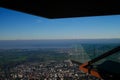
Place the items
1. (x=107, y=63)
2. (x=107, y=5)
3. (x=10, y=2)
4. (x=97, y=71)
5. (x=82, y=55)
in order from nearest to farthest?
(x=10, y=2)
(x=107, y=5)
(x=97, y=71)
(x=107, y=63)
(x=82, y=55)

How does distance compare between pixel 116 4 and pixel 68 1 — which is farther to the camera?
pixel 116 4

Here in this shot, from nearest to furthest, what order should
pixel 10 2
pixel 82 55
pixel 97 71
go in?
pixel 10 2 < pixel 97 71 < pixel 82 55

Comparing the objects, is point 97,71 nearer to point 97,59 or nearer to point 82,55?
point 97,59

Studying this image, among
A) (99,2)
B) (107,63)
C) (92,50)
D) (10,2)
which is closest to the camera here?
(10,2)

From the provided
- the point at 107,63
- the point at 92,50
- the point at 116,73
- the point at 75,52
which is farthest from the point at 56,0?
the point at 75,52

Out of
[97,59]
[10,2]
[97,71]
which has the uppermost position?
[10,2]

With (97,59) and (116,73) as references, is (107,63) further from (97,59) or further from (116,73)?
(116,73)

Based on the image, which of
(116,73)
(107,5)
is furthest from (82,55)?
(107,5)

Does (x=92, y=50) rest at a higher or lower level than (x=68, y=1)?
lower

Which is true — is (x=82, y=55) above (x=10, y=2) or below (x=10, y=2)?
below
